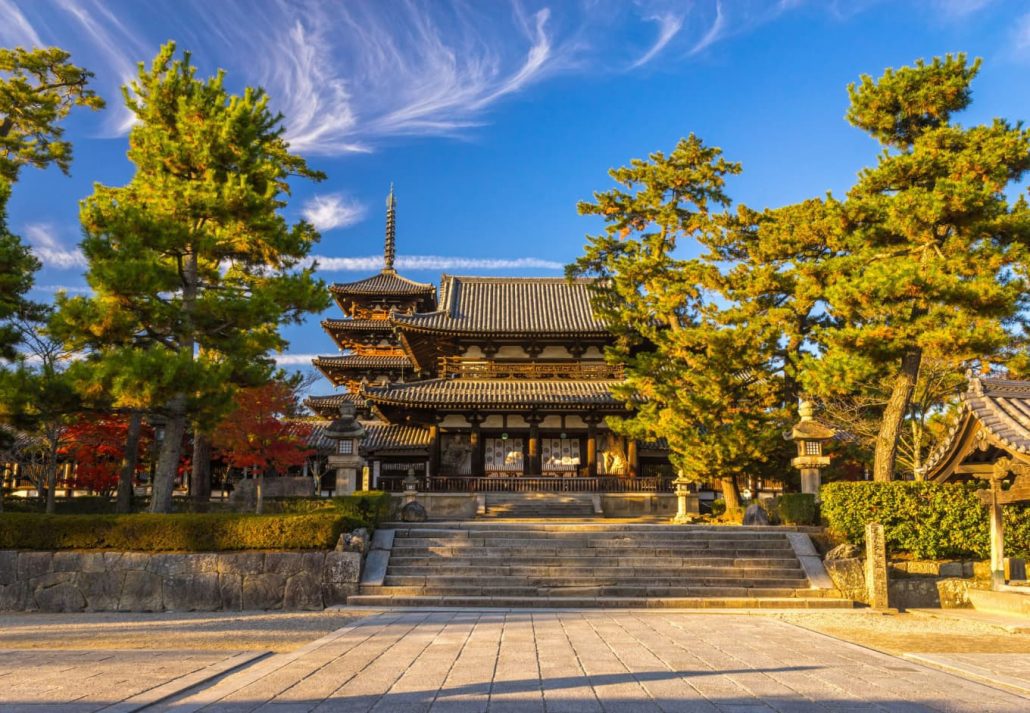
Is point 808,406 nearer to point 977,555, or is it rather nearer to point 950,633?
point 977,555

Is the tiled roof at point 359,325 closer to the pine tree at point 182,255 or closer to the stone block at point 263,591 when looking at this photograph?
the pine tree at point 182,255

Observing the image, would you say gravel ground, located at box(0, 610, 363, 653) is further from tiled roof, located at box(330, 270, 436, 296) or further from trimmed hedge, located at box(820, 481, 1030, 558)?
tiled roof, located at box(330, 270, 436, 296)

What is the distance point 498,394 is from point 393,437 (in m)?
7.65

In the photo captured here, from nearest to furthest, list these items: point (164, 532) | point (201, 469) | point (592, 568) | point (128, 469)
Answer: point (164, 532)
point (592, 568)
point (128, 469)
point (201, 469)

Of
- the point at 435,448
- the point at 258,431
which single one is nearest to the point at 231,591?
the point at 258,431

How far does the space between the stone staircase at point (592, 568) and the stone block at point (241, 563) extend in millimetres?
1989

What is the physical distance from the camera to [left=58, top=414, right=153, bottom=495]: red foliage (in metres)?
23.5

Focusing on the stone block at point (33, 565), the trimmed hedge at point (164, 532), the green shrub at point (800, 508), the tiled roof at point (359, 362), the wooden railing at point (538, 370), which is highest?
the tiled roof at point (359, 362)

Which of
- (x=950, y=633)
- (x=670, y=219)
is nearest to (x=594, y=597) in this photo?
(x=950, y=633)

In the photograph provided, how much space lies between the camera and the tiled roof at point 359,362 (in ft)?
119

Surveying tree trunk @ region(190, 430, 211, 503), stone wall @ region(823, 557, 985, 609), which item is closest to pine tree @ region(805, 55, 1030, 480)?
stone wall @ region(823, 557, 985, 609)

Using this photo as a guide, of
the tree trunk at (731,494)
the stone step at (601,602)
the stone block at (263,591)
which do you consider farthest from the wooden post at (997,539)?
the stone block at (263,591)

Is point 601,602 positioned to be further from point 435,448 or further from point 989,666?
point 435,448

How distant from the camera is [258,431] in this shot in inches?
954
